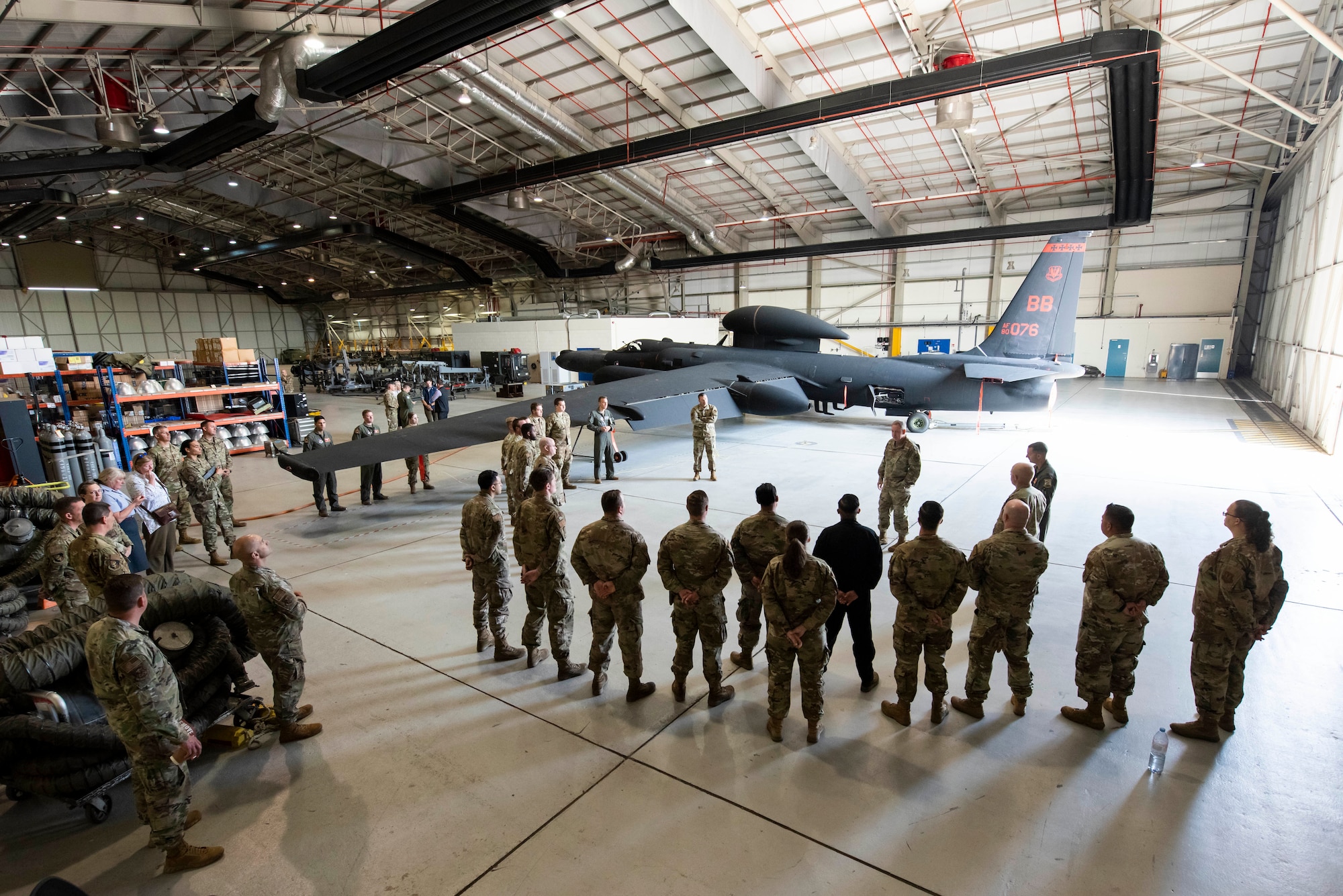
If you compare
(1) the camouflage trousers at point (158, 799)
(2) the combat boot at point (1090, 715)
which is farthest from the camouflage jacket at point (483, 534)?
(2) the combat boot at point (1090, 715)

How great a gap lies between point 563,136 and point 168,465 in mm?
15533

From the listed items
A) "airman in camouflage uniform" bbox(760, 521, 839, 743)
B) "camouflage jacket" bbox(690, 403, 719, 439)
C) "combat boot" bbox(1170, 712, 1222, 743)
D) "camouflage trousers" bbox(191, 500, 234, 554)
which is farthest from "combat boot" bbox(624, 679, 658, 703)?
"camouflage jacket" bbox(690, 403, 719, 439)

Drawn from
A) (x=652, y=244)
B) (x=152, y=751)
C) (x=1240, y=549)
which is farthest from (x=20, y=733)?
(x=652, y=244)

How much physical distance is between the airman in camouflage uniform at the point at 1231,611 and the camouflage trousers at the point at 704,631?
2.97 metres

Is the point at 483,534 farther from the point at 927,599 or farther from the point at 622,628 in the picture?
the point at 927,599

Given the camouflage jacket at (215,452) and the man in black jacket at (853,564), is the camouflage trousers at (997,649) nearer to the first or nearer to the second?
the man in black jacket at (853,564)

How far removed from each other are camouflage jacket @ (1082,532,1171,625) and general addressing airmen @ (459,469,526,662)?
4.13 metres

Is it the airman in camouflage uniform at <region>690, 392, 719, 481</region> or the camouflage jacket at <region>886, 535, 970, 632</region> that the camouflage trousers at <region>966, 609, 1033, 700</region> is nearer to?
the camouflage jacket at <region>886, 535, 970, 632</region>

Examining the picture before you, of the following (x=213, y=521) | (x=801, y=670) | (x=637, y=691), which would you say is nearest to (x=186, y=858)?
(x=637, y=691)

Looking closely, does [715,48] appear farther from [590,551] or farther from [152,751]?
[152,751]

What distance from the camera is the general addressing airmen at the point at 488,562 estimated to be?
470 centimetres

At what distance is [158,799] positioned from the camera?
2982mm

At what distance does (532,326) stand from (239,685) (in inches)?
868

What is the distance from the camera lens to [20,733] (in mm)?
3055
